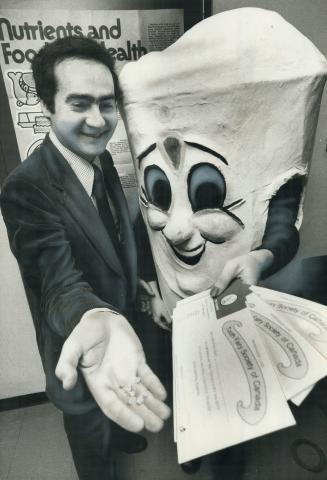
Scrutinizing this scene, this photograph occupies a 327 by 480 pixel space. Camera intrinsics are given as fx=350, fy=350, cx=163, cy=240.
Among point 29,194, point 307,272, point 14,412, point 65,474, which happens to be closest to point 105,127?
point 29,194

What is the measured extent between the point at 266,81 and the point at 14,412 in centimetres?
151

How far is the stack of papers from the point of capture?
0.82 m

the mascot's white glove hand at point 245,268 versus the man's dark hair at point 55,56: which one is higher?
the man's dark hair at point 55,56

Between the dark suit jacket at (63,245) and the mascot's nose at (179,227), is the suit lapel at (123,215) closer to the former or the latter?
the dark suit jacket at (63,245)

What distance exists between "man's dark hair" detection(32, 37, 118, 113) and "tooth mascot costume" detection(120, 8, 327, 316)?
77 mm

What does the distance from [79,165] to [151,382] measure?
0.61 metres

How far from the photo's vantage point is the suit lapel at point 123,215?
908 mm

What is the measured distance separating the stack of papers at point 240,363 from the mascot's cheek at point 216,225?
15 cm

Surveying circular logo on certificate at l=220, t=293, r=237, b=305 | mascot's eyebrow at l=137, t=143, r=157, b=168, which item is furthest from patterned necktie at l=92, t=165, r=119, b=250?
circular logo on certificate at l=220, t=293, r=237, b=305

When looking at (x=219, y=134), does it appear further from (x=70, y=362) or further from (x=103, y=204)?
(x=70, y=362)

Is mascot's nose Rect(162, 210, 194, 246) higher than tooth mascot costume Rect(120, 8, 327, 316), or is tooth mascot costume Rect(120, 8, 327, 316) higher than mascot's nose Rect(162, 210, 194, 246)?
tooth mascot costume Rect(120, 8, 327, 316)

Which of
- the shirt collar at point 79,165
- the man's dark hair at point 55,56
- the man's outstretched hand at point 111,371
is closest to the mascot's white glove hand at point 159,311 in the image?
the man's outstretched hand at point 111,371

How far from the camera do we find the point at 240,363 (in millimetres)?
882

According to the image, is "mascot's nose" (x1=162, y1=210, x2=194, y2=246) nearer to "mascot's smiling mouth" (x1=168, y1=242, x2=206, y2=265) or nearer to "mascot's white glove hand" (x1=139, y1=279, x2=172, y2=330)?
"mascot's smiling mouth" (x1=168, y1=242, x2=206, y2=265)
